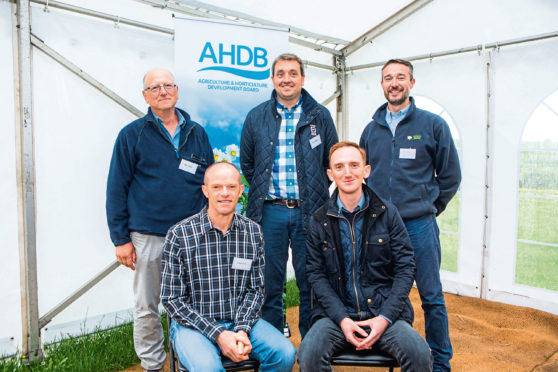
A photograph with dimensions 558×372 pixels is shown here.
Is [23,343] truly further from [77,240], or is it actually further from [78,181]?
[78,181]

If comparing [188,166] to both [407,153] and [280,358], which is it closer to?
[280,358]

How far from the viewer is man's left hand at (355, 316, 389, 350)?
1.96 meters

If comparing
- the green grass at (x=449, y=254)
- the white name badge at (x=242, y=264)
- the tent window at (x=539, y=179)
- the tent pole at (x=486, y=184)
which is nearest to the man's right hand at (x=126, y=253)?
the white name badge at (x=242, y=264)

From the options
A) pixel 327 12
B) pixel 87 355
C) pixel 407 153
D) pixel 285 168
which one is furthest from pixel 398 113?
pixel 87 355

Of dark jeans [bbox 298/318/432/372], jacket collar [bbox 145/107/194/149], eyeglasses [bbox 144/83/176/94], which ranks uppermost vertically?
eyeglasses [bbox 144/83/176/94]

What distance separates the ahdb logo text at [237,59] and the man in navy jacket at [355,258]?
1547 mm

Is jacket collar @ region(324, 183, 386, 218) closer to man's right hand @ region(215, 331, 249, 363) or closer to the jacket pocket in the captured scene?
the jacket pocket

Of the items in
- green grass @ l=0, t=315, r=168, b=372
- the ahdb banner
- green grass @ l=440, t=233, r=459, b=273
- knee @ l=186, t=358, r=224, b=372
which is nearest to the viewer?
knee @ l=186, t=358, r=224, b=372

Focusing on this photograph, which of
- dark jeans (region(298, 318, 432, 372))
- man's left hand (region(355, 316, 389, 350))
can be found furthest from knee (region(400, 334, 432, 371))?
man's left hand (region(355, 316, 389, 350))

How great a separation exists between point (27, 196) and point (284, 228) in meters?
1.95

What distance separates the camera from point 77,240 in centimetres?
331

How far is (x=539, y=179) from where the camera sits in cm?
414

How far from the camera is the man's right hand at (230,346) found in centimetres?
187

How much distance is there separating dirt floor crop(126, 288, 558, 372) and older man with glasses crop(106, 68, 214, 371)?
781 mm
